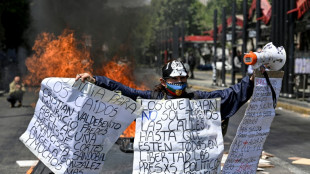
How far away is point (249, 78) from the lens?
471 cm

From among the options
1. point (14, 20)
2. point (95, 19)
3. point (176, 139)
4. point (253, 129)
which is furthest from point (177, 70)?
point (14, 20)

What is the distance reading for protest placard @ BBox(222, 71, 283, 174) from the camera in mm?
4680

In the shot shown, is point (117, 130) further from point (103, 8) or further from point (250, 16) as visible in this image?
point (250, 16)

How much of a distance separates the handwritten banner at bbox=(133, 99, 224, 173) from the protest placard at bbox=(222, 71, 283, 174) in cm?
24

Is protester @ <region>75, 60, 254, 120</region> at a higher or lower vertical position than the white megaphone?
lower

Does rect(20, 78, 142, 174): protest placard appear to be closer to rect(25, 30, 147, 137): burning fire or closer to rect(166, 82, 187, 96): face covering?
rect(166, 82, 187, 96): face covering

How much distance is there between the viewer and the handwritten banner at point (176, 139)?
4.37m

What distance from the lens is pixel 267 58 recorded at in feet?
14.7

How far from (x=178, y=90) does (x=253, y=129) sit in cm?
75

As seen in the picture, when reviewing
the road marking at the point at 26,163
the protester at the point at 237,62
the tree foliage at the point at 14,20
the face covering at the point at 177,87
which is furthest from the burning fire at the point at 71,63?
the tree foliage at the point at 14,20

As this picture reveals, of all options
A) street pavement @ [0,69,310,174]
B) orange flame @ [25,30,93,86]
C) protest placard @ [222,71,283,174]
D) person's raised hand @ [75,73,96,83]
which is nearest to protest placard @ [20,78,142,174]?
person's raised hand @ [75,73,96,83]

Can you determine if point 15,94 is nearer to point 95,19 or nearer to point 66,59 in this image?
point 95,19

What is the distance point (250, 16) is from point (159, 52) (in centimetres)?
2227

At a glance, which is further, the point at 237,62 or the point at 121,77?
the point at 237,62
